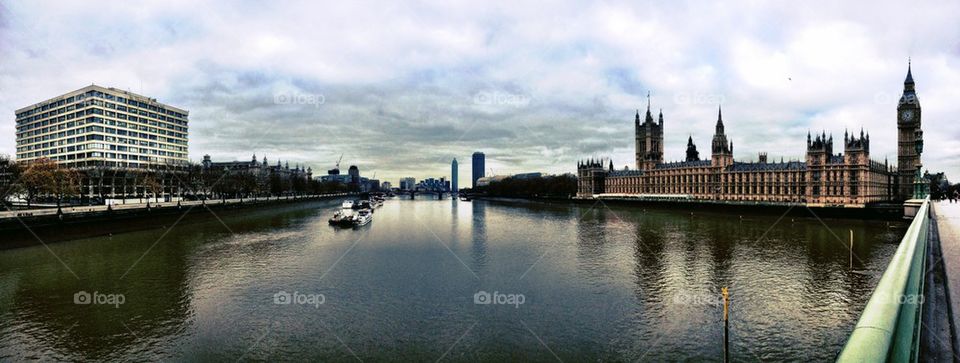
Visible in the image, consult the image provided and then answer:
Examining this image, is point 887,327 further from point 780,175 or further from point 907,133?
point 907,133

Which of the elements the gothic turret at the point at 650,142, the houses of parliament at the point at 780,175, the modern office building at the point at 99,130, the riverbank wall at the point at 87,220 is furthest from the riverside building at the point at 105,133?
the gothic turret at the point at 650,142

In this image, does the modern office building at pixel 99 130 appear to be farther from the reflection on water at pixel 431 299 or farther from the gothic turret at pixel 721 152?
the gothic turret at pixel 721 152

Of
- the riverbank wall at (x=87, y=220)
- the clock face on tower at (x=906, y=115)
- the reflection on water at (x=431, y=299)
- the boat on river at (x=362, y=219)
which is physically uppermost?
the clock face on tower at (x=906, y=115)

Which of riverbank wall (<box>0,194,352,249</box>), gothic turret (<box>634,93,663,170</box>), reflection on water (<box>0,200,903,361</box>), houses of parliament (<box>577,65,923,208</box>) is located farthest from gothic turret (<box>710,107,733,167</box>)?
riverbank wall (<box>0,194,352,249</box>)

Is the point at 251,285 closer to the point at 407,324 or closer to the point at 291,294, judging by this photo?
the point at 291,294

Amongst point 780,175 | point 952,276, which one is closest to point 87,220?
point 952,276

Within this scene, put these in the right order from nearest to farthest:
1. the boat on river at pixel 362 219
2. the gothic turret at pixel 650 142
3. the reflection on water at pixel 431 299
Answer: the reflection on water at pixel 431 299
the boat on river at pixel 362 219
the gothic turret at pixel 650 142
